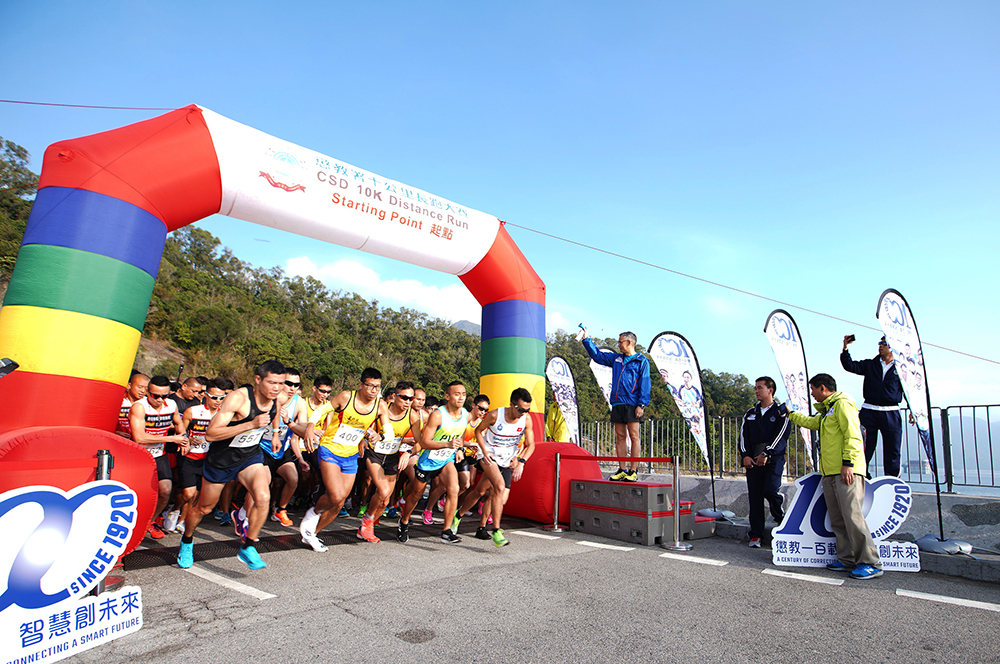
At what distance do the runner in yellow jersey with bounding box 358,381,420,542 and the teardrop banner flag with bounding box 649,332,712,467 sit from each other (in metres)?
4.46

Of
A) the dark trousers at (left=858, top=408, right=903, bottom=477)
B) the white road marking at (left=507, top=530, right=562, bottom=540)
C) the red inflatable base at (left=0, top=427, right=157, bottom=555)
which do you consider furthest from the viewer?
the white road marking at (left=507, top=530, right=562, bottom=540)

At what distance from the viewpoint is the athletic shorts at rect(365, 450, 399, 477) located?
642 centimetres

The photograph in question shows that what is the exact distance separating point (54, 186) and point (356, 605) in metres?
4.56

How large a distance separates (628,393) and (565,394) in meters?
7.15

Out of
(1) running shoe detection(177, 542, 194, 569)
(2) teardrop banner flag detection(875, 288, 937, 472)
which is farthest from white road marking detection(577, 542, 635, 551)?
(1) running shoe detection(177, 542, 194, 569)

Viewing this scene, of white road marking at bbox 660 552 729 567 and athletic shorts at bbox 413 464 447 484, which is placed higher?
athletic shorts at bbox 413 464 447 484

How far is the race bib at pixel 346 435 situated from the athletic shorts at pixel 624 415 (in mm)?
3571

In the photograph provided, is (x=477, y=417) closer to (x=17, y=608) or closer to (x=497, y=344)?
(x=497, y=344)

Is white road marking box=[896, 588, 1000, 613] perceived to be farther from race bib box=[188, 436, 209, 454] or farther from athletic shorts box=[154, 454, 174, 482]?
athletic shorts box=[154, 454, 174, 482]

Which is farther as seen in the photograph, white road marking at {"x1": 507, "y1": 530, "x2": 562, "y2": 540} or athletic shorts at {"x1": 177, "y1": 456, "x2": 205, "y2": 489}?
white road marking at {"x1": 507, "y1": 530, "x2": 562, "y2": 540}

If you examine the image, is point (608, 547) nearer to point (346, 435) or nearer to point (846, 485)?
point (846, 485)

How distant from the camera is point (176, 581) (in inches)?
172

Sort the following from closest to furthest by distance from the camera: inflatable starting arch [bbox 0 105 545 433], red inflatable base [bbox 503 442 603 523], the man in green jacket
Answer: inflatable starting arch [bbox 0 105 545 433], the man in green jacket, red inflatable base [bbox 503 442 603 523]

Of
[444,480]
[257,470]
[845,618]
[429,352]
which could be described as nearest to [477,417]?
[444,480]
